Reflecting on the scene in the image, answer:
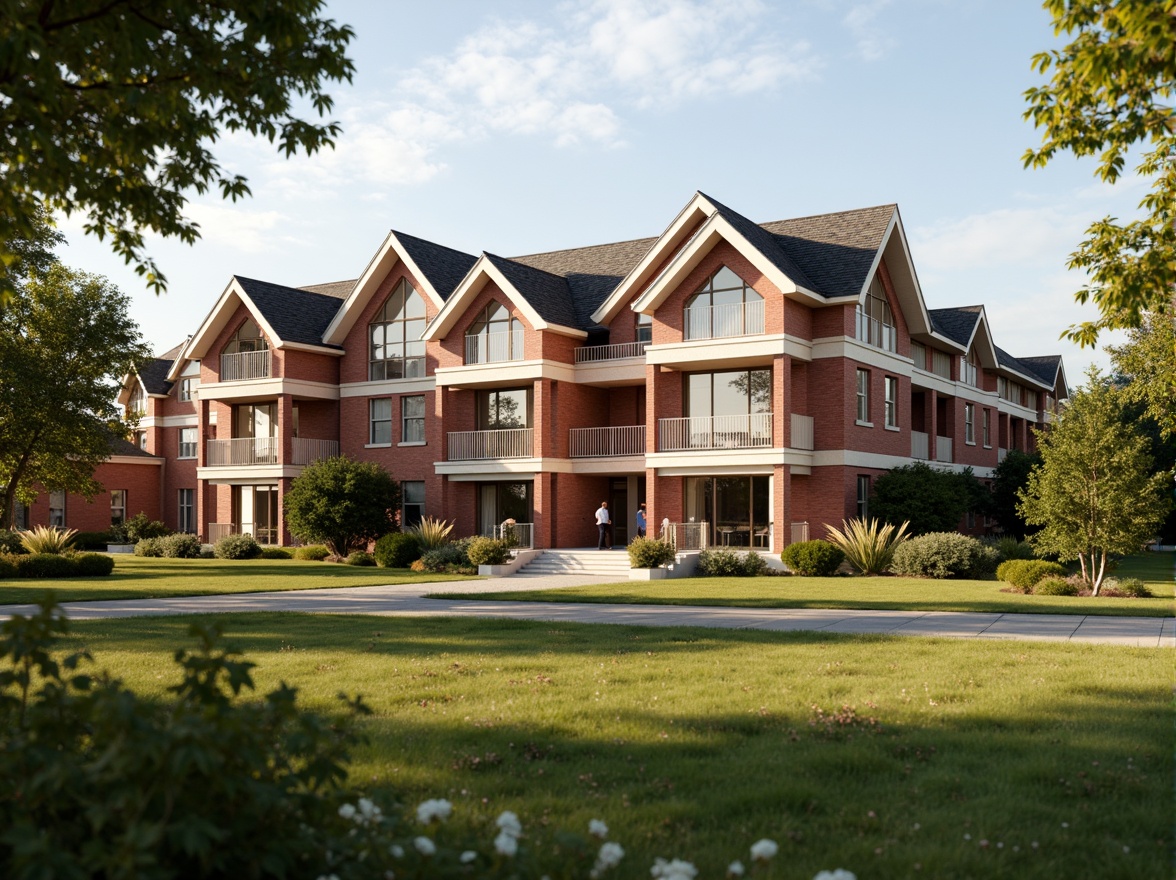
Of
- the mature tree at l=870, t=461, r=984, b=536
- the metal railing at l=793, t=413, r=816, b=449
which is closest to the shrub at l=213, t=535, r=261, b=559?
the metal railing at l=793, t=413, r=816, b=449

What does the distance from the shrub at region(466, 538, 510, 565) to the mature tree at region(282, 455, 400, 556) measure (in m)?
6.16

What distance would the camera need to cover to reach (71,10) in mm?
6562

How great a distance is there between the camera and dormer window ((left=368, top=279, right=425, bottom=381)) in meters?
39.3

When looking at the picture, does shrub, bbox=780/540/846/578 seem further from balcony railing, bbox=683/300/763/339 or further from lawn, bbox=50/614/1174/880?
lawn, bbox=50/614/1174/880

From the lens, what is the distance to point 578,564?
32594mm

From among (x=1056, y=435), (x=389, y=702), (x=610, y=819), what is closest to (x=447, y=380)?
(x=1056, y=435)

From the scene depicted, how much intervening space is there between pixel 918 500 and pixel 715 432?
6.69 meters

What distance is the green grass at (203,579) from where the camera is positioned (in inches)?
851

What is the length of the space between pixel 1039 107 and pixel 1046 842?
6.48 meters

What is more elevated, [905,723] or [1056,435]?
[1056,435]

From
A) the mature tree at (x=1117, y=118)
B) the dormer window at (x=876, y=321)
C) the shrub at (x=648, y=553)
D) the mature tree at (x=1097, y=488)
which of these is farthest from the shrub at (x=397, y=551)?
the mature tree at (x=1117, y=118)

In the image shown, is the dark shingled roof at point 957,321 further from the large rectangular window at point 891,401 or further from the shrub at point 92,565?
the shrub at point 92,565

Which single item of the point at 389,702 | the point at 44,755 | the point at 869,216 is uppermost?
the point at 869,216

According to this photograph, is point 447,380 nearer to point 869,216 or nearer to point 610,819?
point 869,216
